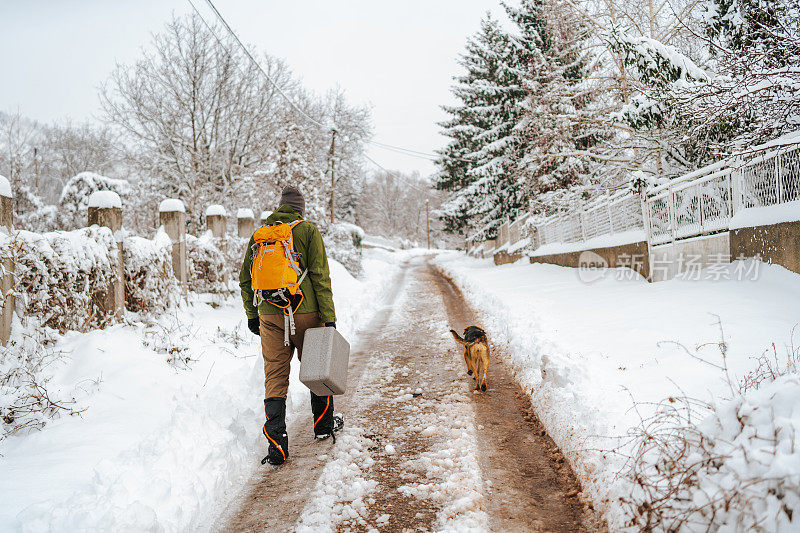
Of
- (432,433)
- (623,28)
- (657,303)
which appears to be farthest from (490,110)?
(432,433)

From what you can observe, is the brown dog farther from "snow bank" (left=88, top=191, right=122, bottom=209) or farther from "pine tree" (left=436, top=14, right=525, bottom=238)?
"pine tree" (left=436, top=14, right=525, bottom=238)

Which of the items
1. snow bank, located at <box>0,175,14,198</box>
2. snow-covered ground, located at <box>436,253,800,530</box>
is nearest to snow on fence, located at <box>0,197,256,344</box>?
snow bank, located at <box>0,175,14,198</box>

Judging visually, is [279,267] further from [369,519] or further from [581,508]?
[581,508]

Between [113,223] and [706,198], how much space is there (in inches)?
366

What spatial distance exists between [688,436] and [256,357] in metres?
5.04

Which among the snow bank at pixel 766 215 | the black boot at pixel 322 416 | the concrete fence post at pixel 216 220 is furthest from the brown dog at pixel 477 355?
the concrete fence post at pixel 216 220

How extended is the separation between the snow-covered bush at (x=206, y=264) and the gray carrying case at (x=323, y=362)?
17.5ft

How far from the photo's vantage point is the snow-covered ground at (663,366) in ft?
6.51

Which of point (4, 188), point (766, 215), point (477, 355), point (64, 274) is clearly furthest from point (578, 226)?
point (4, 188)

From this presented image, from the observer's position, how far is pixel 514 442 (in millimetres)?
3842

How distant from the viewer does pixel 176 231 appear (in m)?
7.58

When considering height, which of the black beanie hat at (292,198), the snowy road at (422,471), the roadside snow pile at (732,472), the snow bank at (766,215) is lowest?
the snowy road at (422,471)

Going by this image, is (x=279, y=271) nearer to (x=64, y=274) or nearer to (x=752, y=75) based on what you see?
(x=64, y=274)

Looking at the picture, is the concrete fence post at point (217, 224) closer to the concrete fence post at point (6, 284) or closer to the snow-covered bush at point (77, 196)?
the concrete fence post at point (6, 284)
